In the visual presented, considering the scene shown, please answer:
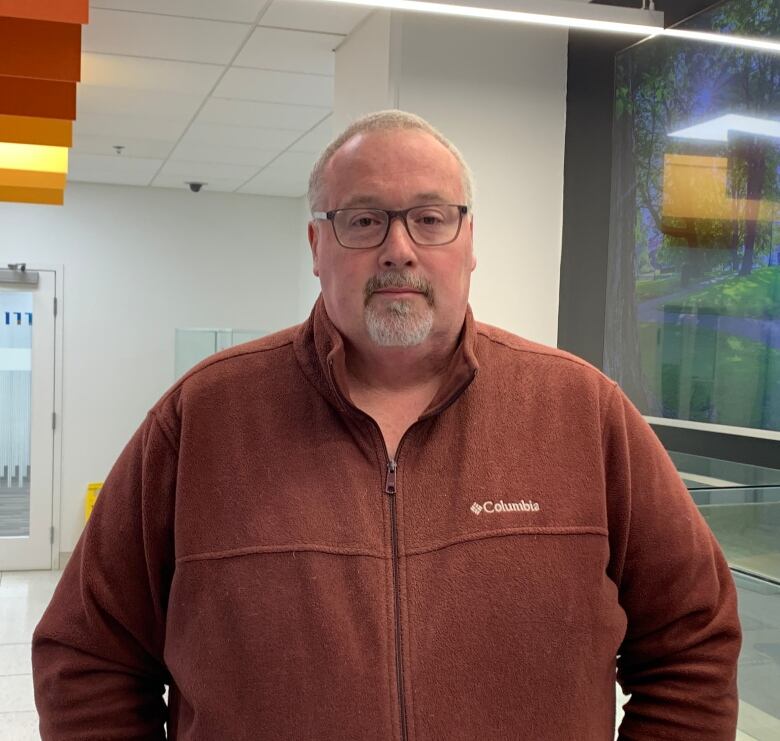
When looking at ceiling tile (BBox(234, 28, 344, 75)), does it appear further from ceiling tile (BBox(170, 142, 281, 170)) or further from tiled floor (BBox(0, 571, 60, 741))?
tiled floor (BBox(0, 571, 60, 741))

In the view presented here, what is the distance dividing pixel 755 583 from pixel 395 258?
1495mm

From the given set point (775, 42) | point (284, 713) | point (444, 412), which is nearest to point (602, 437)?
point (444, 412)

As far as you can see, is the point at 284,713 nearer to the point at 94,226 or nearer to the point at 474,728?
the point at 474,728

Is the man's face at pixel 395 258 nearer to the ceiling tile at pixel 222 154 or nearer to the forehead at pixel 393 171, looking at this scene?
the forehead at pixel 393 171

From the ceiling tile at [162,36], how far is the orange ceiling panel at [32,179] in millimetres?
1140

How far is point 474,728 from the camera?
1287 mm

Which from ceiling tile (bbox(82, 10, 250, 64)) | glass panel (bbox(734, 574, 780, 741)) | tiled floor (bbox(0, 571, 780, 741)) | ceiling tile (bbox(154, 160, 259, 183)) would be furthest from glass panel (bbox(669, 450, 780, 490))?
ceiling tile (bbox(154, 160, 259, 183))

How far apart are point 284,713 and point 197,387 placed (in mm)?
487

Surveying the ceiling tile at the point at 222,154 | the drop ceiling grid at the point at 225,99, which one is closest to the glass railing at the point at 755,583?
the drop ceiling grid at the point at 225,99

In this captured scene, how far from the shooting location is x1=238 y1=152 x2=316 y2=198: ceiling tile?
6.48 m

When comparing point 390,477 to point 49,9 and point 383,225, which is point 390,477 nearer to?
point 383,225

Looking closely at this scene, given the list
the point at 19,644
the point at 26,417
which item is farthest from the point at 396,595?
the point at 26,417

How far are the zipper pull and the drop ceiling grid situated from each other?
2624mm

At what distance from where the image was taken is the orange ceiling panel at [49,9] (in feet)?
8.99
